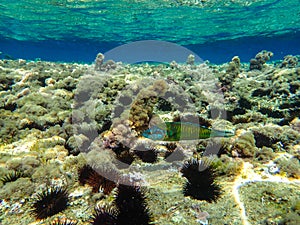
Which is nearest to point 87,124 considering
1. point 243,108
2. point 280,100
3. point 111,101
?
point 111,101

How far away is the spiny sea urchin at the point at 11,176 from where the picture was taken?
4.20 metres

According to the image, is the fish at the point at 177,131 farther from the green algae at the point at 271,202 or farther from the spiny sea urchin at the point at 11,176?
the spiny sea urchin at the point at 11,176

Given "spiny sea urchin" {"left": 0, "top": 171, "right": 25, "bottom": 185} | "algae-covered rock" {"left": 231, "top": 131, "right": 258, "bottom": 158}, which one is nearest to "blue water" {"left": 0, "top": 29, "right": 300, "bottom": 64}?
"spiny sea urchin" {"left": 0, "top": 171, "right": 25, "bottom": 185}

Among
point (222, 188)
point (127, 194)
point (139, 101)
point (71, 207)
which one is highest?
point (139, 101)

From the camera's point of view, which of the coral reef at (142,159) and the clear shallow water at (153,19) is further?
the clear shallow water at (153,19)

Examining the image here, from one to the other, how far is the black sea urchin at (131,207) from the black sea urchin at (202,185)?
3.15ft

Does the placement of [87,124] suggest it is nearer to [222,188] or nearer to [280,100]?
[222,188]

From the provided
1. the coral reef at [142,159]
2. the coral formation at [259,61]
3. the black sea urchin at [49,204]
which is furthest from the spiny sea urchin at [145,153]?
the coral formation at [259,61]

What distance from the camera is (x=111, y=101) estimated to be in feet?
23.7

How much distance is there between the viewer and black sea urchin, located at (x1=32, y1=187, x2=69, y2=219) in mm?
3373

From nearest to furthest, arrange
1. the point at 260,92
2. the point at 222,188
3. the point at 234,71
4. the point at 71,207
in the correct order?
the point at 71,207, the point at 222,188, the point at 260,92, the point at 234,71

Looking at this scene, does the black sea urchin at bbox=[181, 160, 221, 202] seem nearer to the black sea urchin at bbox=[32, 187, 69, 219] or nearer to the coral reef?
the coral reef

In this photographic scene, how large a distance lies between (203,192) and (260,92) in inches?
259

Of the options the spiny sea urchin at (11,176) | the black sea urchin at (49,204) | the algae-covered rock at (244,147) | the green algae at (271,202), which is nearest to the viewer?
the green algae at (271,202)
